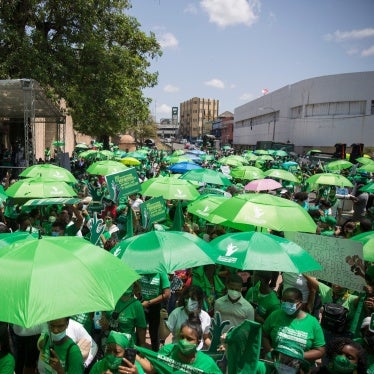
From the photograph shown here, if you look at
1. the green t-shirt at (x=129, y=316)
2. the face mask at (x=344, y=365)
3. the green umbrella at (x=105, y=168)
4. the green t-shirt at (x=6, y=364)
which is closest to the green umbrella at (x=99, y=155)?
the green umbrella at (x=105, y=168)

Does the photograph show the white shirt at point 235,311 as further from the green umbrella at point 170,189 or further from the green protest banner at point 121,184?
the green umbrella at point 170,189

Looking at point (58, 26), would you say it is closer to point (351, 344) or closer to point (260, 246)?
point (260, 246)

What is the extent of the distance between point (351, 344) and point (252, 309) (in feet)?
3.59

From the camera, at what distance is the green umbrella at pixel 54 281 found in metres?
2.48

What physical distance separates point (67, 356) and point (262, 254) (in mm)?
1962

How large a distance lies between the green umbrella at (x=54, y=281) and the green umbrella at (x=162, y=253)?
642mm

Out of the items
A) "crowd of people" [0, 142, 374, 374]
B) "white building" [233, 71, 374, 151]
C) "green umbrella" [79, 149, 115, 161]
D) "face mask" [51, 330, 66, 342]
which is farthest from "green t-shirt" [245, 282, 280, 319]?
"white building" [233, 71, 374, 151]

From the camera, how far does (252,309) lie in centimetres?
402

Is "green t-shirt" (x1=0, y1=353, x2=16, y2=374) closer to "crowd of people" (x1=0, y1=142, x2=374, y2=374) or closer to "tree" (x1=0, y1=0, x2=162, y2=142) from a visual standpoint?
"crowd of people" (x1=0, y1=142, x2=374, y2=374)

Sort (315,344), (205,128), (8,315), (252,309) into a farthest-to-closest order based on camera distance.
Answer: (205,128) → (252,309) → (315,344) → (8,315)

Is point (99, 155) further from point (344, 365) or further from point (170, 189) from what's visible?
point (344, 365)

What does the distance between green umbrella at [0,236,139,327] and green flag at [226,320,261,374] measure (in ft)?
2.79

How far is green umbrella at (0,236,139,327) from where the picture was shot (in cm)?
248

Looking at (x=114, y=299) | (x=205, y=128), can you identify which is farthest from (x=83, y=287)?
(x=205, y=128)
